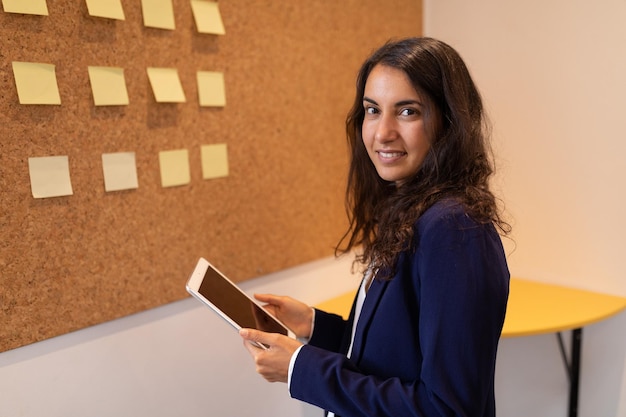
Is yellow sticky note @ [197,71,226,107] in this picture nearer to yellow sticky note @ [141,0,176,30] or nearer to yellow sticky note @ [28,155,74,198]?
yellow sticky note @ [141,0,176,30]

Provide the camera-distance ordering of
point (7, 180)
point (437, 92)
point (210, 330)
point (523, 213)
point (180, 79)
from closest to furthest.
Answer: point (437, 92) → point (7, 180) → point (180, 79) → point (210, 330) → point (523, 213)

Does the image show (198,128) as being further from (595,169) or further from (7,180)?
(595,169)

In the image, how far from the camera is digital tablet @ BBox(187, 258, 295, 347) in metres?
0.97

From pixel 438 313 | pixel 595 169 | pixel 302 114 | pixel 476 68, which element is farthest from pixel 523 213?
pixel 438 313

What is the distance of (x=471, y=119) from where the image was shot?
3.06ft

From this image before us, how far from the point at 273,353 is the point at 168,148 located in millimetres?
616

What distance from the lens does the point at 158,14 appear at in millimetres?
1249

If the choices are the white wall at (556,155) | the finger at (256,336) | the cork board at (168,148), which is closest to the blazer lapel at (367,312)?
the finger at (256,336)

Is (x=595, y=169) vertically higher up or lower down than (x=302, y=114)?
lower down

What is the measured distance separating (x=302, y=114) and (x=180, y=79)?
1.41 ft

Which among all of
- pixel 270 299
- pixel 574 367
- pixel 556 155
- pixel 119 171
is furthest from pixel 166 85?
pixel 574 367

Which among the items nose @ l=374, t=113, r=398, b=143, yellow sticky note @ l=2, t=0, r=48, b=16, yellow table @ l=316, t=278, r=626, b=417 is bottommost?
yellow table @ l=316, t=278, r=626, b=417

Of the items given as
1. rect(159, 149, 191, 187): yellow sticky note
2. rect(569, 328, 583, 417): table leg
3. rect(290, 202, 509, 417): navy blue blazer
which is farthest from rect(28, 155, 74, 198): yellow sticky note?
rect(569, 328, 583, 417): table leg

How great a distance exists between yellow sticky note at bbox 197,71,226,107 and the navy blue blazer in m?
0.70
